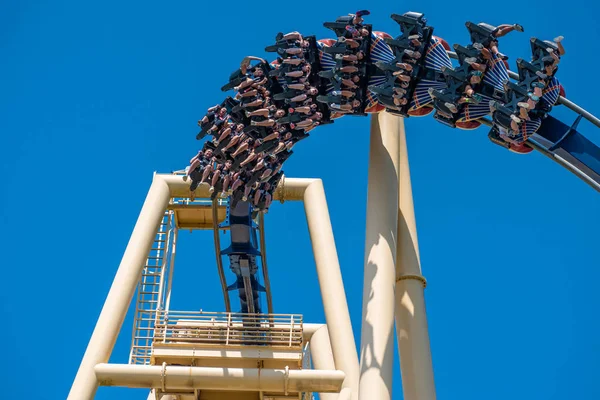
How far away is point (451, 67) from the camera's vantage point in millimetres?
17562

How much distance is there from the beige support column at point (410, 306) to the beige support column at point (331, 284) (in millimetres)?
967

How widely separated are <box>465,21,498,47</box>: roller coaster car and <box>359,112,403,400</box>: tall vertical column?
3.04 m

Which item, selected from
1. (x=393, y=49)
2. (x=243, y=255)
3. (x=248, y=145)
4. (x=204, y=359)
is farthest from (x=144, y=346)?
(x=393, y=49)

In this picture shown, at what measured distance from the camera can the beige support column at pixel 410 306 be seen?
738 inches

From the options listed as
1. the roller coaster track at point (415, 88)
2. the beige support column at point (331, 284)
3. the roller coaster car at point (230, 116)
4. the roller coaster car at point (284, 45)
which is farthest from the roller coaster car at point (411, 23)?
the beige support column at point (331, 284)

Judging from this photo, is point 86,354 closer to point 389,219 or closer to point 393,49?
point 389,219

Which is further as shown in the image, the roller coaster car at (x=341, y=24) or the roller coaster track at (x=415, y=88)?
the roller coaster car at (x=341, y=24)

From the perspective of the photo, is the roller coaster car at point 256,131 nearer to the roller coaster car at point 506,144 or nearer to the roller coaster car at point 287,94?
the roller coaster car at point 287,94

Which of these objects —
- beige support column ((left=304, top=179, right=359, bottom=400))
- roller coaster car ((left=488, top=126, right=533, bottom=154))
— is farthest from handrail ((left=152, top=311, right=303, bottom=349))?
roller coaster car ((left=488, top=126, right=533, bottom=154))

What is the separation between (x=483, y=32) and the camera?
16969mm

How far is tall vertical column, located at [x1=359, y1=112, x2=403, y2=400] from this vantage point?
17531 mm

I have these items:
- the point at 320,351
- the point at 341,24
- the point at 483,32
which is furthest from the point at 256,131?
the point at 320,351

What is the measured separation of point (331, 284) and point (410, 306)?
1.81 meters

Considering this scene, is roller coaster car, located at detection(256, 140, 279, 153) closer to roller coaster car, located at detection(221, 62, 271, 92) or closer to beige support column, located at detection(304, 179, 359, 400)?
roller coaster car, located at detection(221, 62, 271, 92)
